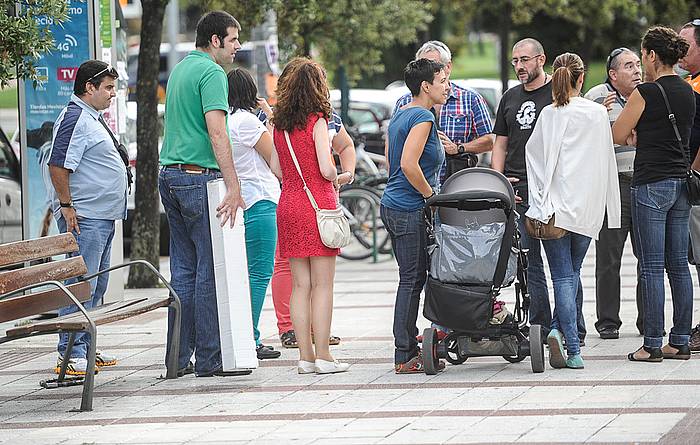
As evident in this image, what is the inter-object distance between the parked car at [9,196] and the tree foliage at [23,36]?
2935 mm

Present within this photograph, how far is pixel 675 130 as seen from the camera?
8172 millimetres

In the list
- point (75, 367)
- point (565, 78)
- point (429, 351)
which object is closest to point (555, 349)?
point (429, 351)

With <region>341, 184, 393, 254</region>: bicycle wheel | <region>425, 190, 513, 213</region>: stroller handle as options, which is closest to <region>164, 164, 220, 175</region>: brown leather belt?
<region>425, 190, 513, 213</region>: stroller handle

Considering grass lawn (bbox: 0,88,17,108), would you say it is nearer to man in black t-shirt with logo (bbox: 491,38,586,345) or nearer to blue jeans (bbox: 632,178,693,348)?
man in black t-shirt with logo (bbox: 491,38,586,345)

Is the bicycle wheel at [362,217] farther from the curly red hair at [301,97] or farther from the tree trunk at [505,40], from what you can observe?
the tree trunk at [505,40]

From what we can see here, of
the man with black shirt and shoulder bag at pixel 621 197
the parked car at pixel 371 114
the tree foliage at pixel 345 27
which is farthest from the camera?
the parked car at pixel 371 114

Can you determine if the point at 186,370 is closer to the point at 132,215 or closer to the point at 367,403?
the point at 367,403

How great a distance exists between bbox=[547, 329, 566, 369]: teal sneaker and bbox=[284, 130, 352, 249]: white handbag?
1.34m

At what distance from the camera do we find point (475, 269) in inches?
311

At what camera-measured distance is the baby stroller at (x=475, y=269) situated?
7.84 m

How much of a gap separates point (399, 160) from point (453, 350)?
119 centimetres

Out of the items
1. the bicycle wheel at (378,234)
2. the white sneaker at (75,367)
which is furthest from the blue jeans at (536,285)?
the bicycle wheel at (378,234)

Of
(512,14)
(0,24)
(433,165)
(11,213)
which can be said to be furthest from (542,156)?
(512,14)

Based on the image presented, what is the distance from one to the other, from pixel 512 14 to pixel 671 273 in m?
18.4
